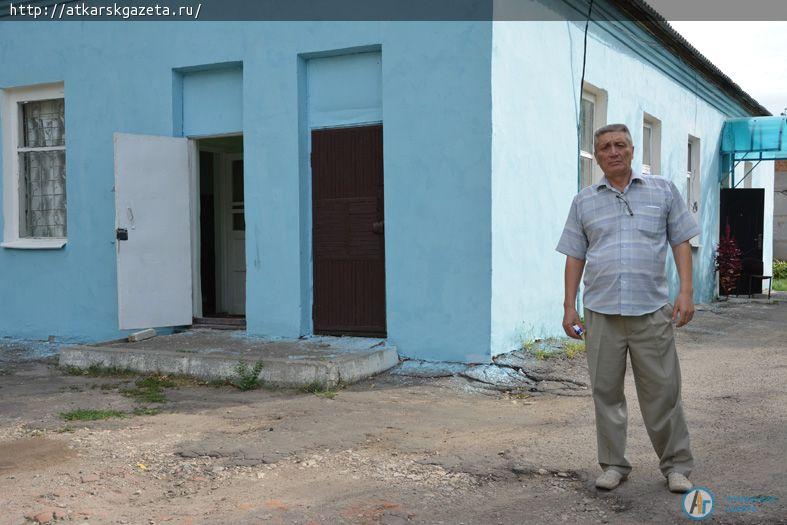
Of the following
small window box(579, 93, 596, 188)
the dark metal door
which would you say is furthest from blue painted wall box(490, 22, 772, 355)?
the dark metal door

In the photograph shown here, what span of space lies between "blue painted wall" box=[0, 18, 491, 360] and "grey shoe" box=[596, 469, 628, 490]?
3212mm

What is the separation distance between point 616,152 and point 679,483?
1590 millimetres

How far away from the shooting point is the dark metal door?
1506cm

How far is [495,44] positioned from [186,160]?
3.63 m

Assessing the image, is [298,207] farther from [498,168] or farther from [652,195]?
[652,195]

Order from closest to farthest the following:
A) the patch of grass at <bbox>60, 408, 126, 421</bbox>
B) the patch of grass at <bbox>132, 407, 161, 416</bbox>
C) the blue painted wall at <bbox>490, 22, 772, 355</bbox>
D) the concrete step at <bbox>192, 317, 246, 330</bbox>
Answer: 1. the patch of grass at <bbox>60, 408, 126, 421</bbox>
2. the patch of grass at <bbox>132, 407, 161, 416</bbox>
3. the blue painted wall at <bbox>490, 22, 772, 355</bbox>
4. the concrete step at <bbox>192, 317, 246, 330</bbox>

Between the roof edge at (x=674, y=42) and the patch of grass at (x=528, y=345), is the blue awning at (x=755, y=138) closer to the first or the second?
the roof edge at (x=674, y=42)

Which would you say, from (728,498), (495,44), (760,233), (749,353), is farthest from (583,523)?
(760,233)

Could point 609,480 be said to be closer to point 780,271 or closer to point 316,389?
point 316,389

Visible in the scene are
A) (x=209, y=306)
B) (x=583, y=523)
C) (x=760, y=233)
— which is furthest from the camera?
(x=760, y=233)

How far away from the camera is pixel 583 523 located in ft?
11.1

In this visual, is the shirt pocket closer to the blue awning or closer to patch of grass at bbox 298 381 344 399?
patch of grass at bbox 298 381 344 399

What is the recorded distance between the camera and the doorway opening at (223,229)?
1016 cm

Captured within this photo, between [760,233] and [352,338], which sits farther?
[760,233]
